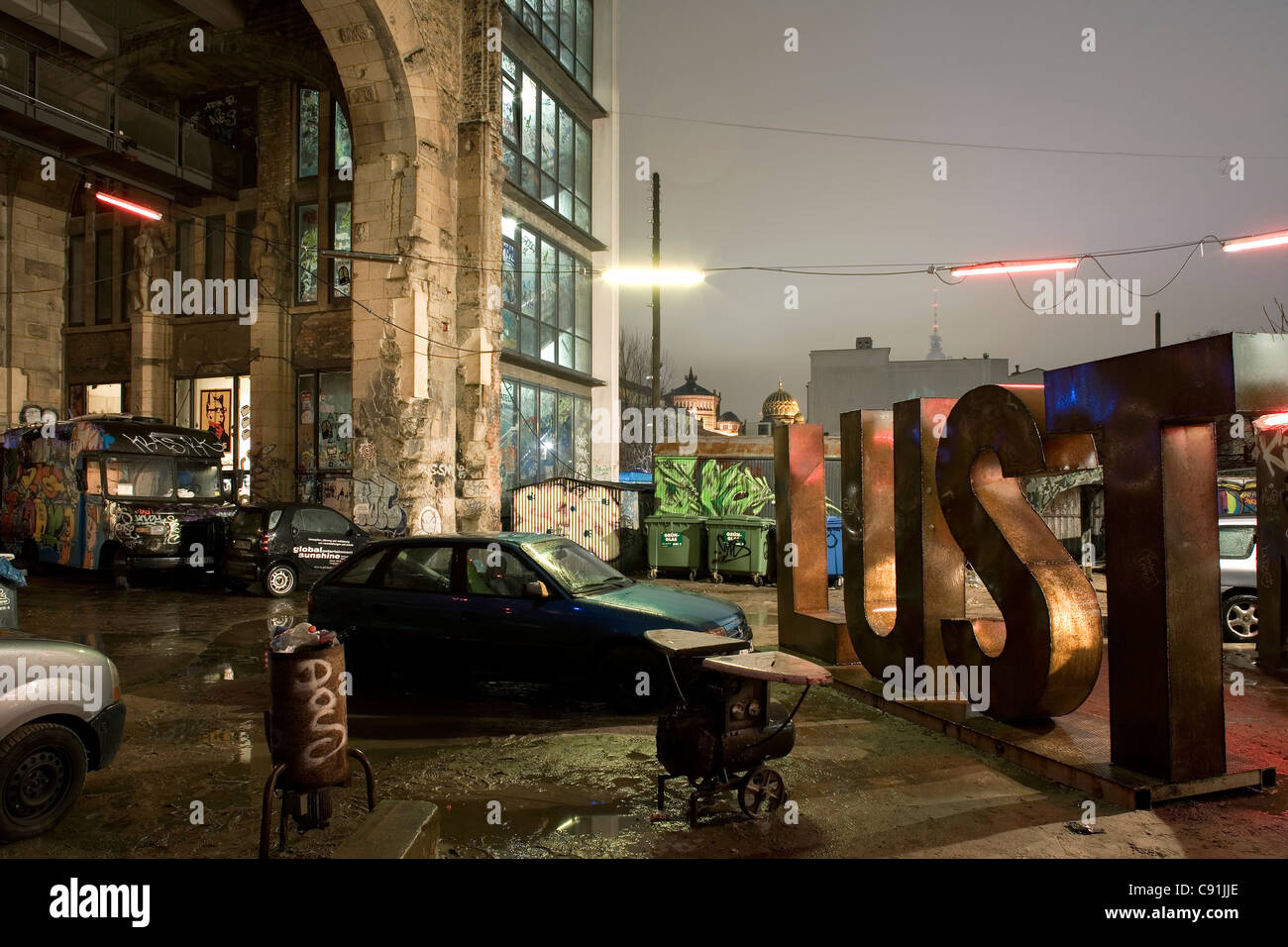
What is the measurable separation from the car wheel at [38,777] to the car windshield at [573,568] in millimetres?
3587

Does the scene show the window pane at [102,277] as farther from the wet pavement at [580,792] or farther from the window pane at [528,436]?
the wet pavement at [580,792]

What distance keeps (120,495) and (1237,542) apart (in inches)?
694

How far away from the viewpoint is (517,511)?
18.1 m

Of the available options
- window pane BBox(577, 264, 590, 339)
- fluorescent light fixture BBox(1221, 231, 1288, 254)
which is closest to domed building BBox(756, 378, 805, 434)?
window pane BBox(577, 264, 590, 339)

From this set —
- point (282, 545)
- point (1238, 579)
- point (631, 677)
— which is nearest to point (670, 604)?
point (631, 677)

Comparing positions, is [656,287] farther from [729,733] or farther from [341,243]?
[729,733]

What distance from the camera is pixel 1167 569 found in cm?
483

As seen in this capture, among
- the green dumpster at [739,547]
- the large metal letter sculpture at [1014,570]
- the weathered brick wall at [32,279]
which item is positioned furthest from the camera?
the weathered brick wall at [32,279]

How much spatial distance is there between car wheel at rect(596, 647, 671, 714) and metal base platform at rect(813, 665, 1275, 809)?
201 centimetres

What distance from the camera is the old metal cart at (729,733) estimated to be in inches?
179

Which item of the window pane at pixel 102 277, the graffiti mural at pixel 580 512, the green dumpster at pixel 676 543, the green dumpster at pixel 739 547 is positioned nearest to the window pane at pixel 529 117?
the graffiti mural at pixel 580 512

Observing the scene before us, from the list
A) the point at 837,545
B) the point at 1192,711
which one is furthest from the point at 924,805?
the point at 837,545

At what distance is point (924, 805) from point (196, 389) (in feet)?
71.1

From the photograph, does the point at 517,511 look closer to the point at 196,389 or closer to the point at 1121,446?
the point at 196,389
